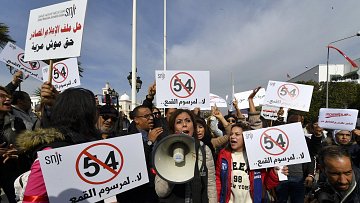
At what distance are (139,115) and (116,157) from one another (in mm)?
1471

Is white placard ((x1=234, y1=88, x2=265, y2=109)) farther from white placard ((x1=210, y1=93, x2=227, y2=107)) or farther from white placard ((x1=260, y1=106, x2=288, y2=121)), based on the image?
white placard ((x1=260, y1=106, x2=288, y2=121))

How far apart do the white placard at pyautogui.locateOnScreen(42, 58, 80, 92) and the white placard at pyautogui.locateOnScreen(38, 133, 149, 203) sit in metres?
2.57

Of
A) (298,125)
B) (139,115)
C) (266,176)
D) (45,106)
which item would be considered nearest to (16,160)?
(45,106)

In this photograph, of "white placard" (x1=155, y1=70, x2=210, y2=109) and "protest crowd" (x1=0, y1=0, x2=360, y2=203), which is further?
"white placard" (x1=155, y1=70, x2=210, y2=109)

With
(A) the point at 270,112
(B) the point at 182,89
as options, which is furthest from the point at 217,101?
(B) the point at 182,89

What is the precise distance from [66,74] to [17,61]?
132 centimetres

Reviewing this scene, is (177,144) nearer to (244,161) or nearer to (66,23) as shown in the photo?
(244,161)

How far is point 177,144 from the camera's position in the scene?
6.84 feet

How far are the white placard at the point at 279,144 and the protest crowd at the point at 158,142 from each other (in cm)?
11

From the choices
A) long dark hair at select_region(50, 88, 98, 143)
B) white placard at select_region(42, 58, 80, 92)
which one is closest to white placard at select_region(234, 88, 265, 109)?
white placard at select_region(42, 58, 80, 92)

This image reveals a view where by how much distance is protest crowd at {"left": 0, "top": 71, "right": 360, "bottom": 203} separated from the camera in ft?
5.28

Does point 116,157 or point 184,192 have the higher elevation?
point 116,157

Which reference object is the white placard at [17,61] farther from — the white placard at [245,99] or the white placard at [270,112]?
the white placard at [245,99]

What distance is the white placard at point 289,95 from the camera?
203 inches
